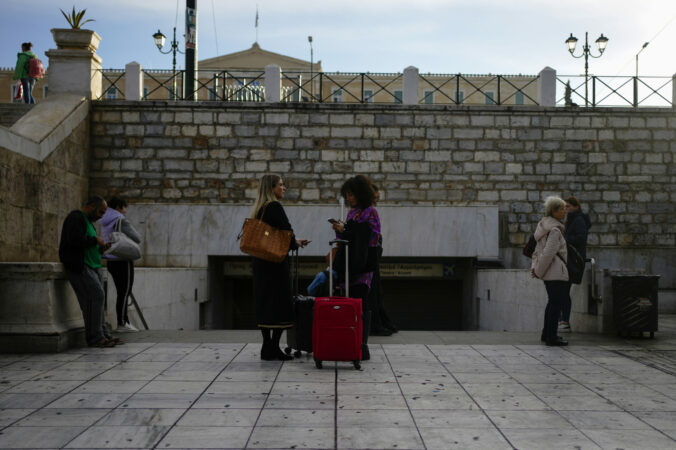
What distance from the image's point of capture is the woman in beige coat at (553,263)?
7625 millimetres

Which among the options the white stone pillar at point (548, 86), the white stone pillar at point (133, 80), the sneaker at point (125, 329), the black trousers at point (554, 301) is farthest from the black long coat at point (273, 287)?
the white stone pillar at point (548, 86)

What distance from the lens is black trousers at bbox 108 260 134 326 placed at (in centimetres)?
849

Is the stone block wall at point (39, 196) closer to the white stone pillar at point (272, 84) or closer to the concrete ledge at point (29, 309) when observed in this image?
the concrete ledge at point (29, 309)

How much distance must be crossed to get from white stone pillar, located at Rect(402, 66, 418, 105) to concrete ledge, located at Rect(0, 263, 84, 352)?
10886mm

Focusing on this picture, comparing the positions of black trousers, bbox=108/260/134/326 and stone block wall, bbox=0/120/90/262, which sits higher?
stone block wall, bbox=0/120/90/262

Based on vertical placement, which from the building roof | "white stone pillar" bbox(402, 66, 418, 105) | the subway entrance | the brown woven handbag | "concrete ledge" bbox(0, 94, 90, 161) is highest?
the building roof

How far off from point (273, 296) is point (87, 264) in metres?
2.27

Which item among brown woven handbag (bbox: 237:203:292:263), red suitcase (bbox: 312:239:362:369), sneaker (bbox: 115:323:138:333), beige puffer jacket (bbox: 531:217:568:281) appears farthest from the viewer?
sneaker (bbox: 115:323:138:333)

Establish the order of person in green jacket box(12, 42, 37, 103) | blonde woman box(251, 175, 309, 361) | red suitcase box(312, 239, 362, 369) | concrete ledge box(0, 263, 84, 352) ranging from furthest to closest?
person in green jacket box(12, 42, 37, 103) → concrete ledge box(0, 263, 84, 352) → blonde woman box(251, 175, 309, 361) → red suitcase box(312, 239, 362, 369)

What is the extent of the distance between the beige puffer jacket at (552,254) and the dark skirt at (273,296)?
3.13 meters

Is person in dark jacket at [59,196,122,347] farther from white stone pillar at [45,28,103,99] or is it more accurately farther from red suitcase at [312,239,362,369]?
white stone pillar at [45,28,103,99]

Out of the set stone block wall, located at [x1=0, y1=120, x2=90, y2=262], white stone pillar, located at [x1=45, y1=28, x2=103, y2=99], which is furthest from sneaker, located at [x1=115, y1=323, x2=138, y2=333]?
white stone pillar, located at [x1=45, y1=28, x2=103, y2=99]

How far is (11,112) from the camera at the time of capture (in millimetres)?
15078

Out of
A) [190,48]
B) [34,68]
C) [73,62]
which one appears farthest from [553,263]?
[34,68]
